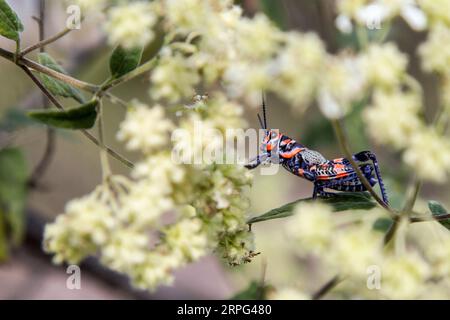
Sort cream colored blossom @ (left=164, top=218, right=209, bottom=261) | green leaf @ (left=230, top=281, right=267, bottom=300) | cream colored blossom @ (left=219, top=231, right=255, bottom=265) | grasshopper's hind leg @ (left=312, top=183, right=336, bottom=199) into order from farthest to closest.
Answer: green leaf @ (left=230, top=281, right=267, bottom=300)
grasshopper's hind leg @ (left=312, top=183, right=336, bottom=199)
cream colored blossom @ (left=219, top=231, right=255, bottom=265)
cream colored blossom @ (left=164, top=218, right=209, bottom=261)

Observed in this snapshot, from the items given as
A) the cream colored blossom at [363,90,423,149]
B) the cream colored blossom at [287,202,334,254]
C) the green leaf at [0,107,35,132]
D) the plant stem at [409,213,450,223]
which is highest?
the green leaf at [0,107,35,132]

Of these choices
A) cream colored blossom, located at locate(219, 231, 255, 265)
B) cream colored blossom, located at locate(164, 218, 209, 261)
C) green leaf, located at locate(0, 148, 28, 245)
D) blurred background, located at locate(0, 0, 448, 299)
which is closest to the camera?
cream colored blossom, located at locate(164, 218, 209, 261)

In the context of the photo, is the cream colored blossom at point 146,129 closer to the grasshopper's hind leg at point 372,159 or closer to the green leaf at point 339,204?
the green leaf at point 339,204

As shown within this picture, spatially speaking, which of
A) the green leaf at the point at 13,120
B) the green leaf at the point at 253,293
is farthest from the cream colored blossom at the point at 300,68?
the green leaf at the point at 13,120

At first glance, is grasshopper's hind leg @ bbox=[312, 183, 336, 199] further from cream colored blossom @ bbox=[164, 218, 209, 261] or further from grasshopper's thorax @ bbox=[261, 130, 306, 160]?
cream colored blossom @ bbox=[164, 218, 209, 261]

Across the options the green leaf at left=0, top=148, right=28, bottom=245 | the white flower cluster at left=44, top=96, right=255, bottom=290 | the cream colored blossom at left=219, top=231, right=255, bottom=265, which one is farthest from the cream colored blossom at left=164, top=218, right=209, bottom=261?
the green leaf at left=0, top=148, right=28, bottom=245
